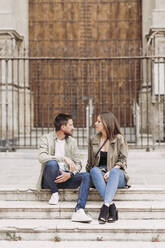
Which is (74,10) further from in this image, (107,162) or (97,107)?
(107,162)

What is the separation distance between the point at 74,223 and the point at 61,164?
0.87 m

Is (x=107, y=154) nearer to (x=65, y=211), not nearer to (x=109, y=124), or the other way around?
(x=109, y=124)

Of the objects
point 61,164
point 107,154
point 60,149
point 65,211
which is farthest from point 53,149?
point 65,211

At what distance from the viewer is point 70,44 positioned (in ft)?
43.7

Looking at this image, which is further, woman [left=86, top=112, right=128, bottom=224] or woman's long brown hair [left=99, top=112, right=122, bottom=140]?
woman's long brown hair [left=99, top=112, right=122, bottom=140]

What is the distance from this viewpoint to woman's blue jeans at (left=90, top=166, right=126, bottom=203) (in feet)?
16.4

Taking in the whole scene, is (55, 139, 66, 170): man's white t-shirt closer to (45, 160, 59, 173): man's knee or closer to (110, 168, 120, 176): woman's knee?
(45, 160, 59, 173): man's knee

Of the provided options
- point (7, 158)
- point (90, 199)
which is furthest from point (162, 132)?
point (90, 199)

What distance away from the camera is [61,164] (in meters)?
5.44

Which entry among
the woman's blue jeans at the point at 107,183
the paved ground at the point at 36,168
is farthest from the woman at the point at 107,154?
the paved ground at the point at 36,168

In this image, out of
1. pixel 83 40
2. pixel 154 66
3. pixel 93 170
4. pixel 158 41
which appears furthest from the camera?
pixel 83 40
